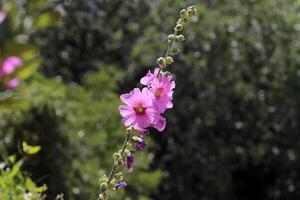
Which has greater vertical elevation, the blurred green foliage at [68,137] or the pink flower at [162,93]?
the blurred green foliage at [68,137]

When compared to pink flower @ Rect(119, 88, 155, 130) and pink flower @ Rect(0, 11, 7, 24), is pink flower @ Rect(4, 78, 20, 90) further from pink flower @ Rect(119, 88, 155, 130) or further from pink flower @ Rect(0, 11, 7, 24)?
pink flower @ Rect(119, 88, 155, 130)

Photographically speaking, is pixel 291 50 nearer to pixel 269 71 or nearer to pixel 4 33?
pixel 269 71

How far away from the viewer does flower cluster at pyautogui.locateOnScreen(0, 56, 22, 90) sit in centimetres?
81

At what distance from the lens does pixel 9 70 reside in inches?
32.4

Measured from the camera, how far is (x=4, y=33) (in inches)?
31.3

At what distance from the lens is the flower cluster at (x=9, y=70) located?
0.81m

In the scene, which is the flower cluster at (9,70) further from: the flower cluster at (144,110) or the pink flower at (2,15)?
the flower cluster at (144,110)

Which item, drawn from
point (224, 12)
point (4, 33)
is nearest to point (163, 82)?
point (4, 33)

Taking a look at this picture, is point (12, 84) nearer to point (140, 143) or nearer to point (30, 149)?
point (140, 143)

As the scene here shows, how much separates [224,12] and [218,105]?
1.80 metres

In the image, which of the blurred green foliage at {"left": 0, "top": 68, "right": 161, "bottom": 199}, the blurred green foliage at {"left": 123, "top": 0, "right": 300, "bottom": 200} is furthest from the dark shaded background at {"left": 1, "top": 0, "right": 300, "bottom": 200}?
the blurred green foliage at {"left": 0, "top": 68, "right": 161, "bottom": 199}

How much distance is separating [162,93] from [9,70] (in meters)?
1.16

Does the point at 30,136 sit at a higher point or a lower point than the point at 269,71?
lower

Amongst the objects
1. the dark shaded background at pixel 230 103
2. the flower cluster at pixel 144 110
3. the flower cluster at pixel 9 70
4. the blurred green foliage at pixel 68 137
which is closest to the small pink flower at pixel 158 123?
the flower cluster at pixel 144 110
